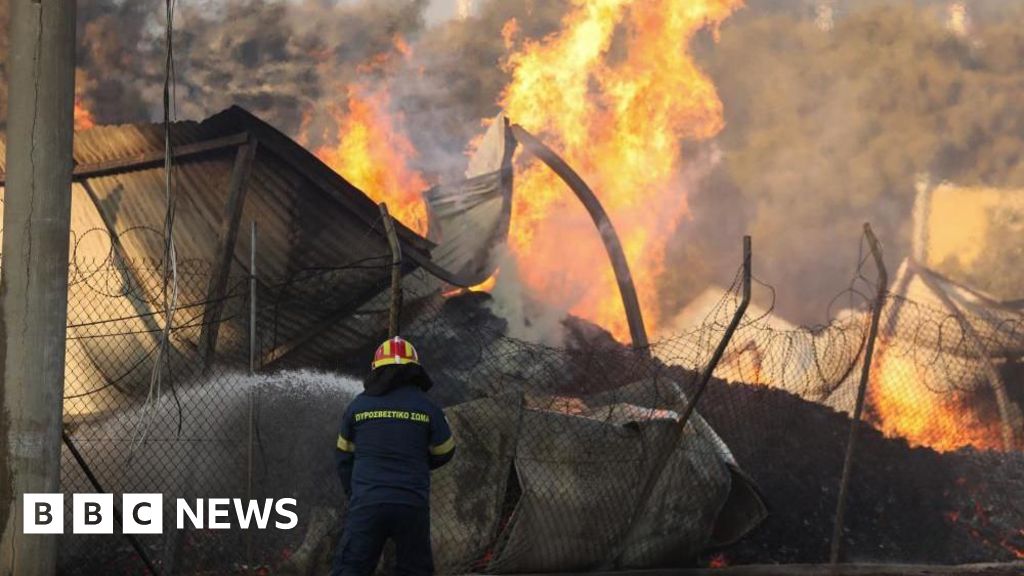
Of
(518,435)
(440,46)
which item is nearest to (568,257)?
(440,46)

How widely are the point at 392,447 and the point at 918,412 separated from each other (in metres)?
13.7

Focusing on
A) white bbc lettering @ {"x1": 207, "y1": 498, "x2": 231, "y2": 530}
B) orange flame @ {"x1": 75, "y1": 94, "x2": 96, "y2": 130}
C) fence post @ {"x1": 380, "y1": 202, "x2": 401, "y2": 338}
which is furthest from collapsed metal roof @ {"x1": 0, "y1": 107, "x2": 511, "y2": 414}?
orange flame @ {"x1": 75, "y1": 94, "x2": 96, "y2": 130}

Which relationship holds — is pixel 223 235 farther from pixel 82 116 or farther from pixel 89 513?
pixel 82 116

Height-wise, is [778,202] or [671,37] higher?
[671,37]

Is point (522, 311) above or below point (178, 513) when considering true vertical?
above

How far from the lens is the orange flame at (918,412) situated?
17.8 meters

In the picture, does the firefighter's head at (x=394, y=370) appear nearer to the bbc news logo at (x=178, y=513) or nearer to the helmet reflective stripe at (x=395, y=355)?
the helmet reflective stripe at (x=395, y=355)

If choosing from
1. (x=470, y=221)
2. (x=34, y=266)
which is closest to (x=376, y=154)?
(x=470, y=221)

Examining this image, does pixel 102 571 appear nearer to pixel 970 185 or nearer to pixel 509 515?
pixel 509 515

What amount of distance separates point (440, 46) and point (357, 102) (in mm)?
2023

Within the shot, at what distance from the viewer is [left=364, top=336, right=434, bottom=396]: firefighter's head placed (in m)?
7.14

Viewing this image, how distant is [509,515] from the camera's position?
951 cm

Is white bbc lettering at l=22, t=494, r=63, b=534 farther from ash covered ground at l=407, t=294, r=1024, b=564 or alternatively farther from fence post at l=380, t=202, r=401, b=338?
ash covered ground at l=407, t=294, r=1024, b=564

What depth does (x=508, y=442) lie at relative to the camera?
9609mm
